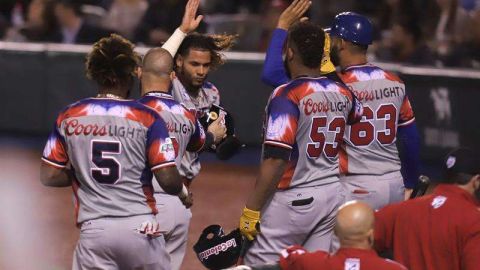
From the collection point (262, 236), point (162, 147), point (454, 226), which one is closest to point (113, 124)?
point (162, 147)

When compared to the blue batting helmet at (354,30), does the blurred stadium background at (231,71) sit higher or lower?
lower

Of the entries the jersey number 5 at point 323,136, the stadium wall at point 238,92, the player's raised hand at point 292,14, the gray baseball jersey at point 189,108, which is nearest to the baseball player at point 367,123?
the player's raised hand at point 292,14

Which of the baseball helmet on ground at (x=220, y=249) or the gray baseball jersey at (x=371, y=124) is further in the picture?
the gray baseball jersey at (x=371, y=124)

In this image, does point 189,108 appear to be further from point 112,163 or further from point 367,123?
point 112,163

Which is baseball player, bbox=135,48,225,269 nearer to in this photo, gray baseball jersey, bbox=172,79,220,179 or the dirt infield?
gray baseball jersey, bbox=172,79,220,179

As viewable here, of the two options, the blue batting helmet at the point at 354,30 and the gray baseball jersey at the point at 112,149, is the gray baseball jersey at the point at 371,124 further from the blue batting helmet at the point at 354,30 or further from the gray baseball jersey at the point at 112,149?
the gray baseball jersey at the point at 112,149

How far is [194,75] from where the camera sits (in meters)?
7.66

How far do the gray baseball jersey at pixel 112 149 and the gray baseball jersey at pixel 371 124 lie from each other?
163 cm

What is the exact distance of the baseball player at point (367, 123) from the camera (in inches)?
296

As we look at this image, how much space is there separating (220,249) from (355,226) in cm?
205

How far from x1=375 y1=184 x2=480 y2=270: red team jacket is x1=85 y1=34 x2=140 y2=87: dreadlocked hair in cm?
156

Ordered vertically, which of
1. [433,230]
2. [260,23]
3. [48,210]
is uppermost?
[433,230]

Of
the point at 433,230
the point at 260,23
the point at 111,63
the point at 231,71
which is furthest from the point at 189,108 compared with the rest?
the point at 260,23

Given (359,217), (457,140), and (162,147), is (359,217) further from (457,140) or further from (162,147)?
(457,140)
